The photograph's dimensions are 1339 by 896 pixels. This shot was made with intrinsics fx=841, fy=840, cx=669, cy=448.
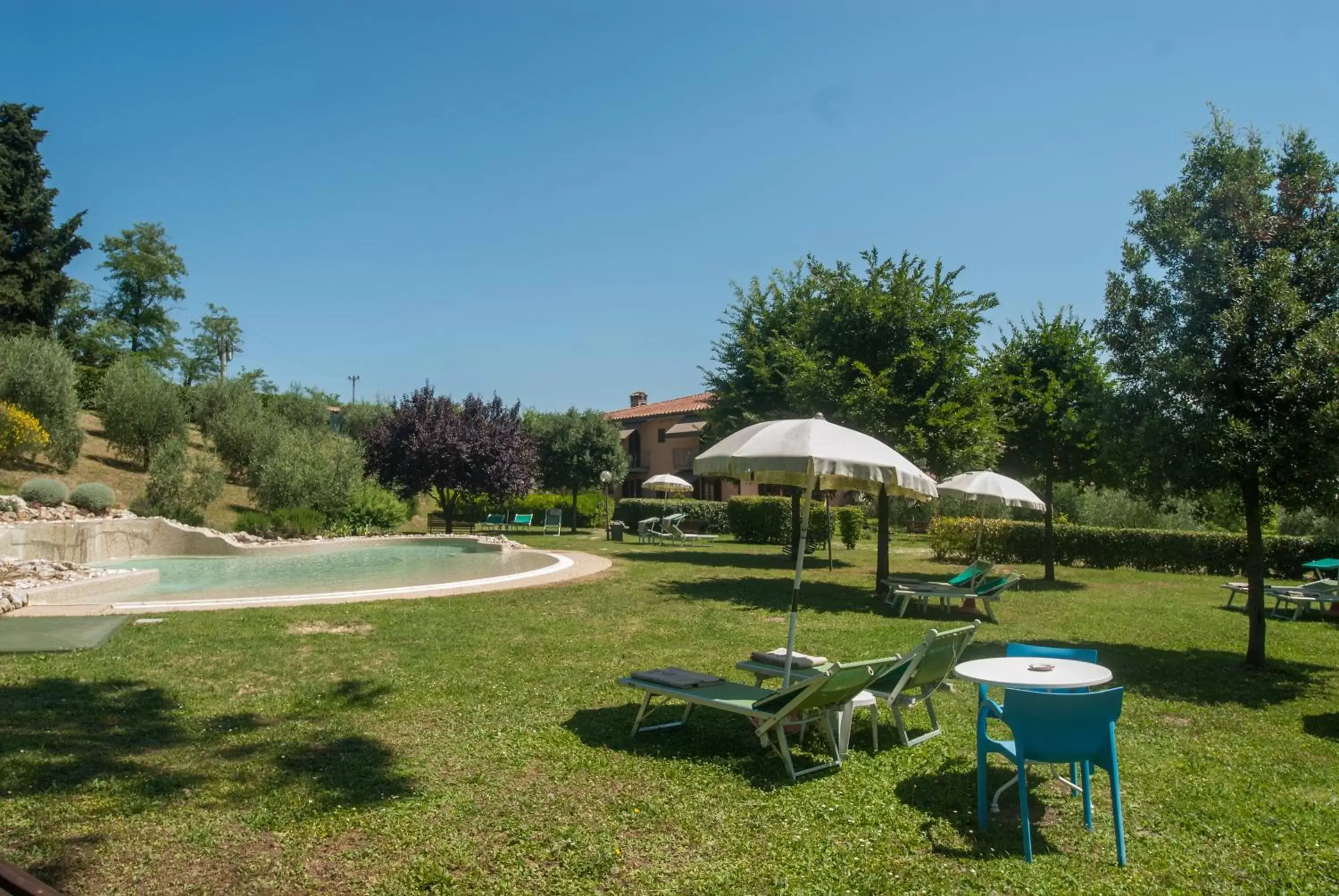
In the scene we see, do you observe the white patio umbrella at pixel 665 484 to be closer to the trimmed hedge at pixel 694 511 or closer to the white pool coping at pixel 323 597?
the trimmed hedge at pixel 694 511

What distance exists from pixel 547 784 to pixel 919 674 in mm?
2677

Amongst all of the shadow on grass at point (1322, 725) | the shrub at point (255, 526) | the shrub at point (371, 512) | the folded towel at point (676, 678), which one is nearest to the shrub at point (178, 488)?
the shrub at point (255, 526)

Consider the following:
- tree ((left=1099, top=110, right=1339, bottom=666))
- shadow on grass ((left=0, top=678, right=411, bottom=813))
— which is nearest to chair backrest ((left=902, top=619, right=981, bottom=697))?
shadow on grass ((left=0, top=678, right=411, bottom=813))

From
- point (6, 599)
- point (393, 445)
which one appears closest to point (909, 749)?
point (6, 599)

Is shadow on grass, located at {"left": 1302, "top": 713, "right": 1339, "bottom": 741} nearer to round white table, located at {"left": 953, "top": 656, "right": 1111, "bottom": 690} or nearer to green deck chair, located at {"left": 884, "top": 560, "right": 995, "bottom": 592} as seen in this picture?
round white table, located at {"left": 953, "top": 656, "right": 1111, "bottom": 690}

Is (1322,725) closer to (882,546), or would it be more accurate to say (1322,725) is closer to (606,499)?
(882,546)

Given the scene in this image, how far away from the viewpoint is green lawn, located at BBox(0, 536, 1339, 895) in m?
3.92

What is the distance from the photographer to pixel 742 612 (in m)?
12.1

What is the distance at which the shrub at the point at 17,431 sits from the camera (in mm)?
22984

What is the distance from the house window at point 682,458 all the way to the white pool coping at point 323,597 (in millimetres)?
32678

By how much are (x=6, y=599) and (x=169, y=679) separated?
5.57 metres

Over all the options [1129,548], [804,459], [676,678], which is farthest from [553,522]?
[804,459]

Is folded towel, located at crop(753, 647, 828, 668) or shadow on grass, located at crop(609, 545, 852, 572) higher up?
folded towel, located at crop(753, 647, 828, 668)

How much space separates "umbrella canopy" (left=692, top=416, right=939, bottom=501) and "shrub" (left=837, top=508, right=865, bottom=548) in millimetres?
19477
